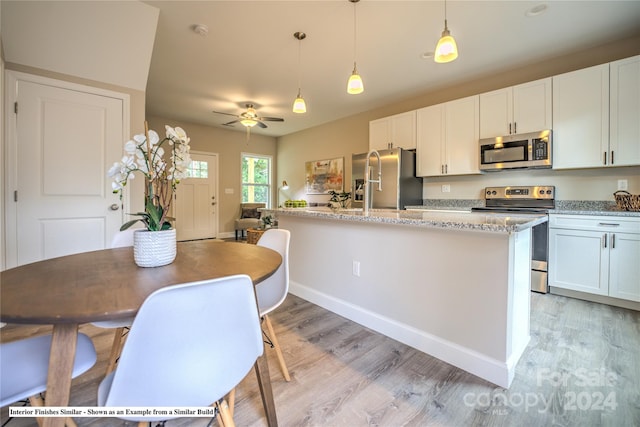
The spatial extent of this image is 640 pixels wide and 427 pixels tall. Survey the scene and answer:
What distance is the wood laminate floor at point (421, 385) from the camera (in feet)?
4.17

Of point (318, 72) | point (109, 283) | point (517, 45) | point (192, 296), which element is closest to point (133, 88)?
point (318, 72)

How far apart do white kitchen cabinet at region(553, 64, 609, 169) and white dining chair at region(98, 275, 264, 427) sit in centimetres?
366

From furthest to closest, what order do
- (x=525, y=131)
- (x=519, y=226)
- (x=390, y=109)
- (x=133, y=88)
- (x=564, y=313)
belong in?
(x=390, y=109) < (x=525, y=131) < (x=133, y=88) < (x=564, y=313) < (x=519, y=226)

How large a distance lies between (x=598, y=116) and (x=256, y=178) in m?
6.35

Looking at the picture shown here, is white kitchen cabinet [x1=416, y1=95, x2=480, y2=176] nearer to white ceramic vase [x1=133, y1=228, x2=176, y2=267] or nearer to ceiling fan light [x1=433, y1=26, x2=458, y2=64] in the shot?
ceiling fan light [x1=433, y1=26, x2=458, y2=64]

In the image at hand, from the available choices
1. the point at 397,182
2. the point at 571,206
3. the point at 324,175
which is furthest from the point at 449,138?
the point at 324,175

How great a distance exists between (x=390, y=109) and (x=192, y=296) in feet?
16.0

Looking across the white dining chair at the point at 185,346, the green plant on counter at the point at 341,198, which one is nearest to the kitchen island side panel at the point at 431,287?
the white dining chair at the point at 185,346

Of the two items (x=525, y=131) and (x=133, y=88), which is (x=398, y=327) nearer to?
(x=525, y=131)

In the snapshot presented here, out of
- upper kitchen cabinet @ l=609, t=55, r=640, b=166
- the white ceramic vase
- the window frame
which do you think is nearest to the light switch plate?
upper kitchen cabinet @ l=609, t=55, r=640, b=166

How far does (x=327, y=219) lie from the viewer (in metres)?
2.46

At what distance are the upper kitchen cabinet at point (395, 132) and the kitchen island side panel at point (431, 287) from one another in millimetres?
2454

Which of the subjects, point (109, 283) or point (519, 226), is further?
point (519, 226)

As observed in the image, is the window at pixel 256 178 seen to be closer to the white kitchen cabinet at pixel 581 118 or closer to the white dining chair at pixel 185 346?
the white kitchen cabinet at pixel 581 118
